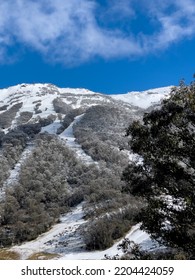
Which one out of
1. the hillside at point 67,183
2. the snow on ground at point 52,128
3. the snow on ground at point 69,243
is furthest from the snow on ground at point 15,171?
the snow on ground at point 69,243

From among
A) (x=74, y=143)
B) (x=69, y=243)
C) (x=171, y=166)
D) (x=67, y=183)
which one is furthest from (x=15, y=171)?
(x=171, y=166)

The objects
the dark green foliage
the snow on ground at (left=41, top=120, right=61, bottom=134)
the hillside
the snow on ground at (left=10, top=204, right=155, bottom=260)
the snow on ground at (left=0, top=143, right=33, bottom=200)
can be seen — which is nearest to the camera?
the dark green foliage

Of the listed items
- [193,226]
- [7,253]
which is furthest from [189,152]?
[7,253]

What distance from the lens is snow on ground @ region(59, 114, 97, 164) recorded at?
131 metres

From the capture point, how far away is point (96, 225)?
70.1 m

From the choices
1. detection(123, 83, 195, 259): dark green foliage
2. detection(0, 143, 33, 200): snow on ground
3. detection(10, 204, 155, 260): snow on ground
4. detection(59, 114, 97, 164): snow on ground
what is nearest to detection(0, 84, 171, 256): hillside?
detection(0, 143, 33, 200): snow on ground

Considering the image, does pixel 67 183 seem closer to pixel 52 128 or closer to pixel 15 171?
pixel 15 171

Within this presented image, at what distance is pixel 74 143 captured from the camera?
499 feet

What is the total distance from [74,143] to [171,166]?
450 feet

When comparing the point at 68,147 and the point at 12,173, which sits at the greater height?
the point at 68,147

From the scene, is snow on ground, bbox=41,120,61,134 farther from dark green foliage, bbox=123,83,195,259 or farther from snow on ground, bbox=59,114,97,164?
dark green foliage, bbox=123,83,195,259

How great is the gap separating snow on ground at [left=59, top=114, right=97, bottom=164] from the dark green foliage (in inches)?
4368
